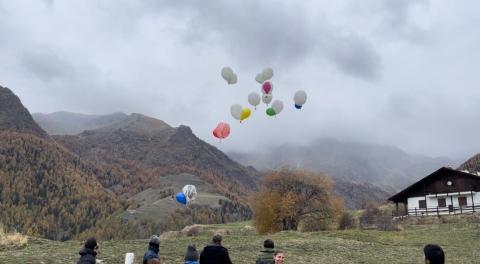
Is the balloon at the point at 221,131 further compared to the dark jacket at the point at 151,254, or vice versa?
the balloon at the point at 221,131

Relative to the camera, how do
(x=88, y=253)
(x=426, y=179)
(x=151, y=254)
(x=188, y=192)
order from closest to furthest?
1. (x=88, y=253)
2. (x=151, y=254)
3. (x=188, y=192)
4. (x=426, y=179)

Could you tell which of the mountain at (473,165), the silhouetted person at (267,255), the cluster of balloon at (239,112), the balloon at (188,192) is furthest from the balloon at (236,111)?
the mountain at (473,165)

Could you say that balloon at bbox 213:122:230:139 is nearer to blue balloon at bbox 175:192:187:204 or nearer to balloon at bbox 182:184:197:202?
balloon at bbox 182:184:197:202

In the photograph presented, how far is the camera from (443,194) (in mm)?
73000

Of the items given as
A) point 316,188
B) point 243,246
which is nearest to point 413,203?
point 316,188

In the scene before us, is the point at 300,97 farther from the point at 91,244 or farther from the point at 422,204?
the point at 422,204

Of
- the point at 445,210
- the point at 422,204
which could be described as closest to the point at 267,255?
the point at 445,210

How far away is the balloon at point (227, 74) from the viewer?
3759cm

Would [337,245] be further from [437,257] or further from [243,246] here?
[437,257]

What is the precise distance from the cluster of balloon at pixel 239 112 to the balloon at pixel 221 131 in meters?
1.79

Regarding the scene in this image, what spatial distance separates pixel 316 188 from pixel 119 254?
3546cm

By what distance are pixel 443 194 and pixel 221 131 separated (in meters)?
48.5

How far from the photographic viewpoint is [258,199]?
2350 inches

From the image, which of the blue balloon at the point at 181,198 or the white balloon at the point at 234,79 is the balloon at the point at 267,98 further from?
the blue balloon at the point at 181,198
